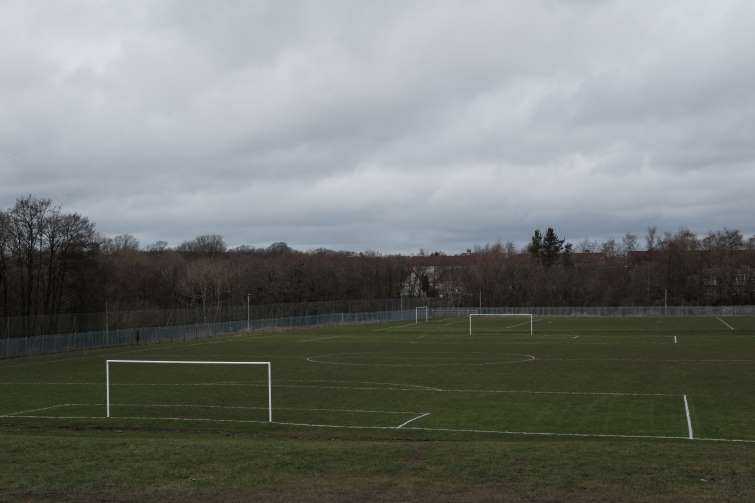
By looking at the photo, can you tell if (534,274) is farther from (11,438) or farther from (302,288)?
(11,438)

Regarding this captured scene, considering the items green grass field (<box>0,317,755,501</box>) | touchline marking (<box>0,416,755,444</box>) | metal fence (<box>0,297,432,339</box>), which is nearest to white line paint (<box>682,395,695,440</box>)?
green grass field (<box>0,317,755,501</box>)

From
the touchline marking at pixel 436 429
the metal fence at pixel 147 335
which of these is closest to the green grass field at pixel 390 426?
the touchline marking at pixel 436 429

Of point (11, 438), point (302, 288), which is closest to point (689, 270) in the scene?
point (302, 288)

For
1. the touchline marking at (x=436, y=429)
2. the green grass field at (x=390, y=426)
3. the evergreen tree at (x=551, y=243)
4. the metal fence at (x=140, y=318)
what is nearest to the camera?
the green grass field at (x=390, y=426)

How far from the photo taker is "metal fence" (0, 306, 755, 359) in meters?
53.2

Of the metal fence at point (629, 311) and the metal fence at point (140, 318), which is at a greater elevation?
the metal fence at point (140, 318)

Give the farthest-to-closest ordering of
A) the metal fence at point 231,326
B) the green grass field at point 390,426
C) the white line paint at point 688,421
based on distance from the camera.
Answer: the metal fence at point 231,326 < the white line paint at point 688,421 < the green grass field at point 390,426

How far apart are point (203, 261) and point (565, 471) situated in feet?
417

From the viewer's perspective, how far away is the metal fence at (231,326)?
53162 mm

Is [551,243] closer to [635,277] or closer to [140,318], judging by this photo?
[635,277]

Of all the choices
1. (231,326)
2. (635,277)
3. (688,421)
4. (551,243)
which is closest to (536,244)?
(551,243)

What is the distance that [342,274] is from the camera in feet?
475

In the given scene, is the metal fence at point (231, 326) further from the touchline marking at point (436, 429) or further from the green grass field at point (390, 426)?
the touchline marking at point (436, 429)

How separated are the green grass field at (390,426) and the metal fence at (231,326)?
2.40m
